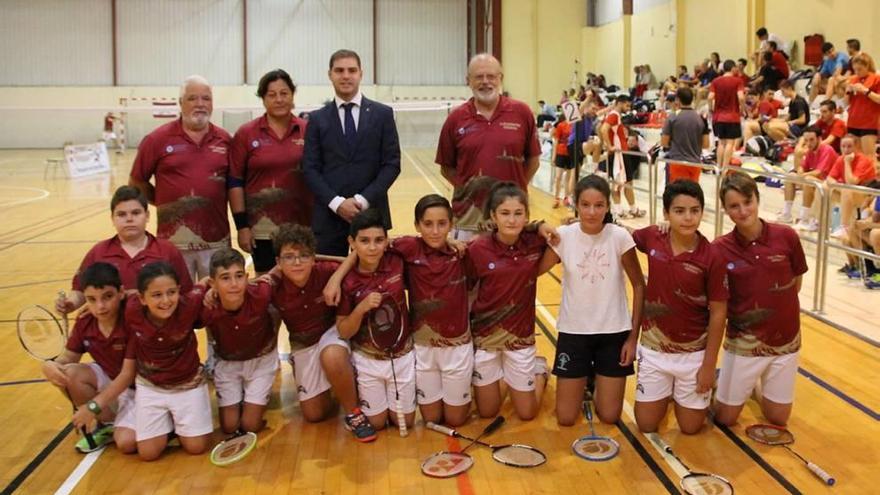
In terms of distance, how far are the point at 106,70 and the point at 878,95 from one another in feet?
103

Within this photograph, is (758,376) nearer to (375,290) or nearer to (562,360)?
(562,360)

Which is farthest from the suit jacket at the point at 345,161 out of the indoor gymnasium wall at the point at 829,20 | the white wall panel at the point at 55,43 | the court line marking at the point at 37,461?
the white wall panel at the point at 55,43

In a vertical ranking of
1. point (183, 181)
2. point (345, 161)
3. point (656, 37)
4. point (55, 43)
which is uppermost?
point (55, 43)

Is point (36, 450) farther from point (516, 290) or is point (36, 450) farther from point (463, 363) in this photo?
point (516, 290)

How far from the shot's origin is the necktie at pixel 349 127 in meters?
5.56

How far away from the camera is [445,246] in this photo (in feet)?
17.1

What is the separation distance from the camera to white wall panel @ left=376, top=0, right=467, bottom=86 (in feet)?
114

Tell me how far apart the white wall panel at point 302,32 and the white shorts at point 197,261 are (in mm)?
29499

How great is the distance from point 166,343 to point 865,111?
1054 cm

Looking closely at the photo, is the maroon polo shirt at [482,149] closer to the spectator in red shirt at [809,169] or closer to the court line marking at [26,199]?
the spectator in red shirt at [809,169]

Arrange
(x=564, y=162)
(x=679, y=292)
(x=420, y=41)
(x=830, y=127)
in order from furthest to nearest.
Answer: (x=420, y=41) → (x=564, y=162) → (x=830, y=127) → (x=679, y=292)

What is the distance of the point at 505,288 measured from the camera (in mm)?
5168

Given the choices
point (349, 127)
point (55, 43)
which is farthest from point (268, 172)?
point (55, 43)

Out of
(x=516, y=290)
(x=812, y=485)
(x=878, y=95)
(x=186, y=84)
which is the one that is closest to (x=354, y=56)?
(x=186, y=84)
